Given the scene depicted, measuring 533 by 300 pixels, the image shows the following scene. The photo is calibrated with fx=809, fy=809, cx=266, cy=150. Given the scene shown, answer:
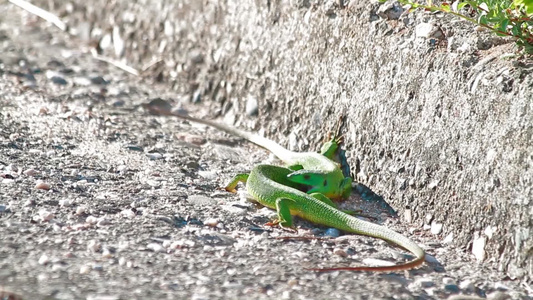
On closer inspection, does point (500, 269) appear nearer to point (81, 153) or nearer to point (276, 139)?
point (276, 139)

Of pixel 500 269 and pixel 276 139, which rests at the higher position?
pixel 276 139

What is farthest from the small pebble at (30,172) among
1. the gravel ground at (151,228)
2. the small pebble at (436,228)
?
the small pebble at (436,228)

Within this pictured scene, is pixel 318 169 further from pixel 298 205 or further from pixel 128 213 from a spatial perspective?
pixel 128 213

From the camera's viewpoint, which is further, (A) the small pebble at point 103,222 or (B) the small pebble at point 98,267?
(A) the small pebble at point 103,222

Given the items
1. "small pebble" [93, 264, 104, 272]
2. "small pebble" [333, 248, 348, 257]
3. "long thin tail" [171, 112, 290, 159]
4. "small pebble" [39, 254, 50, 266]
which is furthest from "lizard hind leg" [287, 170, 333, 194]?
"small pebble" [39, 254, 50, 266]

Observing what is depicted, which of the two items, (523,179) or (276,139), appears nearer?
(523,179)

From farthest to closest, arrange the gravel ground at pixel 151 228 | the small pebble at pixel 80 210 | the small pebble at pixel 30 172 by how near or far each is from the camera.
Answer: the small pebble at pixel 30 172, the small pebble at pixel 80 210, the gravel ground at pixel 151 228

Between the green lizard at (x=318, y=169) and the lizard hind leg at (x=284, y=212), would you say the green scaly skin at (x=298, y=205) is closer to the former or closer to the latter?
the lizard hind leg at (x=284, y=212)

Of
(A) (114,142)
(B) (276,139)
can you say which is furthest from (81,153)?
(B) (276,139)
